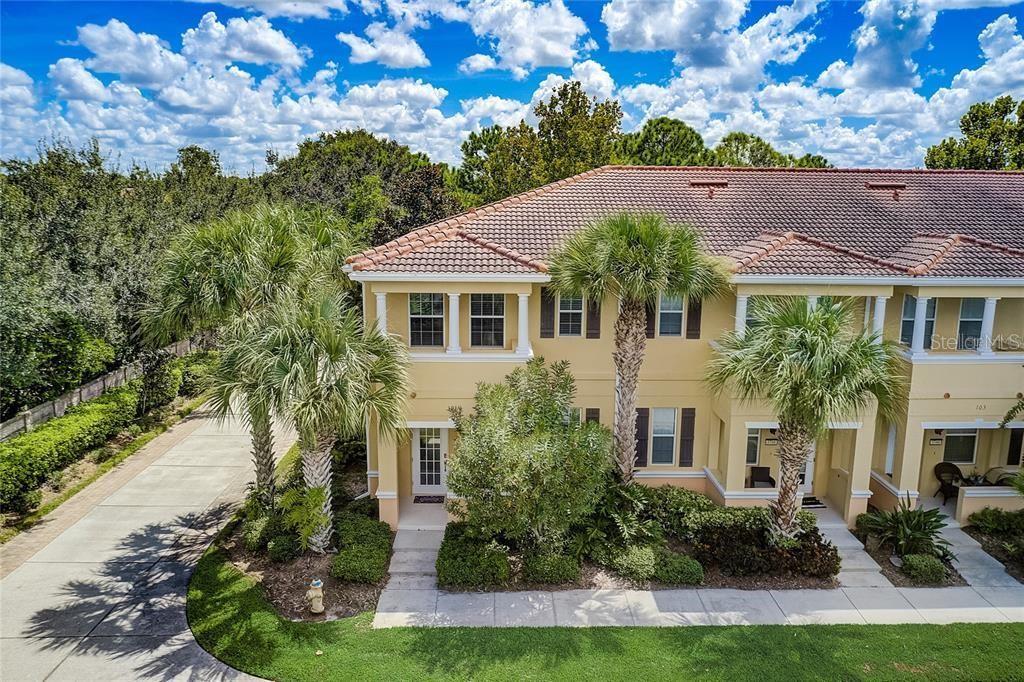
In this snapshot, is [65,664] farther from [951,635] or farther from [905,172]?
[905,172]

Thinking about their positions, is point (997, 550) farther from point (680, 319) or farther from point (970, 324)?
point (680, 319)

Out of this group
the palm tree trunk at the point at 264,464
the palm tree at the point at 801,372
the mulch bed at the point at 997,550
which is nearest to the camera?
the palm tree at the point at 801,372

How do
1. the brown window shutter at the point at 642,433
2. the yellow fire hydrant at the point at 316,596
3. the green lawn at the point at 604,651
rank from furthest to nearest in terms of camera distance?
the brown window shutter at the point at 642,433 < the yellow fire hydrant at the point at 316,596 < the green lawn at the point at 604,651

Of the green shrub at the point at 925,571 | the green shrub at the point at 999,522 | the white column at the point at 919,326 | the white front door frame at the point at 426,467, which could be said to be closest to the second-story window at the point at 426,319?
the white front door frame at the point at 426,467

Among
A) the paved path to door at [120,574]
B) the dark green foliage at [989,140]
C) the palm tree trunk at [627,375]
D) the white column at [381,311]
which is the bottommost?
the paved path to door at [120,574]

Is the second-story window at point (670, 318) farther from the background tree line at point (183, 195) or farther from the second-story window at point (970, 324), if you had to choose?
the background tree line at point (183, 195)

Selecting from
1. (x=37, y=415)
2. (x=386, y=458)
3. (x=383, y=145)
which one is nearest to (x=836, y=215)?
(x=386, y=458)

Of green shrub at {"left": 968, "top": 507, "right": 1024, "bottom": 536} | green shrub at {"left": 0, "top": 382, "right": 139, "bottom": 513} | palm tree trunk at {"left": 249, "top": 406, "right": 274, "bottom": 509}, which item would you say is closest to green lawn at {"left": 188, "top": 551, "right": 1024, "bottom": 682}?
palm tree trunk at {"left": 249, "top": 406, "right": 274, "bottom": 509}
